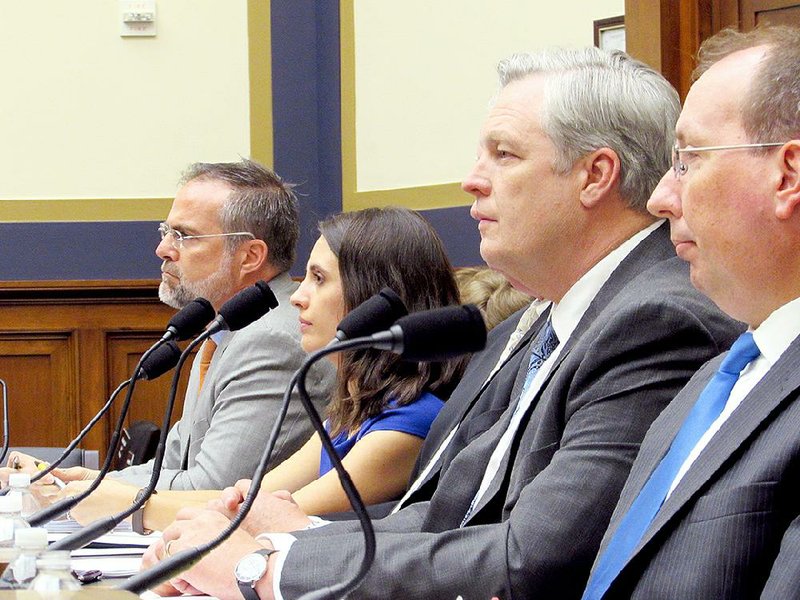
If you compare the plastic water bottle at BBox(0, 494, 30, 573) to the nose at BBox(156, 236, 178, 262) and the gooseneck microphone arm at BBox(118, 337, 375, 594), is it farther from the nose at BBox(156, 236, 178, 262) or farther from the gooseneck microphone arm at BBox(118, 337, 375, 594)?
the nose at BBox(156, 236, 178, 262)

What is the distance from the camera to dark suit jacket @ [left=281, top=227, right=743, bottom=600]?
1630 mm

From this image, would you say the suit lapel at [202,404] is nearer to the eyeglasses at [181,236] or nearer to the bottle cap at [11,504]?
the eyeglasses at [181,236]

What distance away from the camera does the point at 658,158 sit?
202 cm

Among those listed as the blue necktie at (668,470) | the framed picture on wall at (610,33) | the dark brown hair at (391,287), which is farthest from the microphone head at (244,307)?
the framed picture on wall at (610,33)

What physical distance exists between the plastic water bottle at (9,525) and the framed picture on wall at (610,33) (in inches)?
104

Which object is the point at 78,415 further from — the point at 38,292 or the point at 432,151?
the point at 432,151

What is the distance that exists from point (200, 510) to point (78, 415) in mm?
3244

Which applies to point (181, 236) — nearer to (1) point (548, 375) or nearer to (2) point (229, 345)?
(2) point (229, 345)

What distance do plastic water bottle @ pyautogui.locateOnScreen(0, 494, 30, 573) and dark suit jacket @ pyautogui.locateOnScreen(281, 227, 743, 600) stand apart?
37cm

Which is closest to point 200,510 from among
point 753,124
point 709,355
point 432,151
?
point 709,355

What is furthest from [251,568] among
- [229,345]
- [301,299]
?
[229,345]

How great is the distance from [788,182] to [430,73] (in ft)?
11.7

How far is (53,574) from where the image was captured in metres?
1.10

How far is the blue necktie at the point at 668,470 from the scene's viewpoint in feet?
4.83
